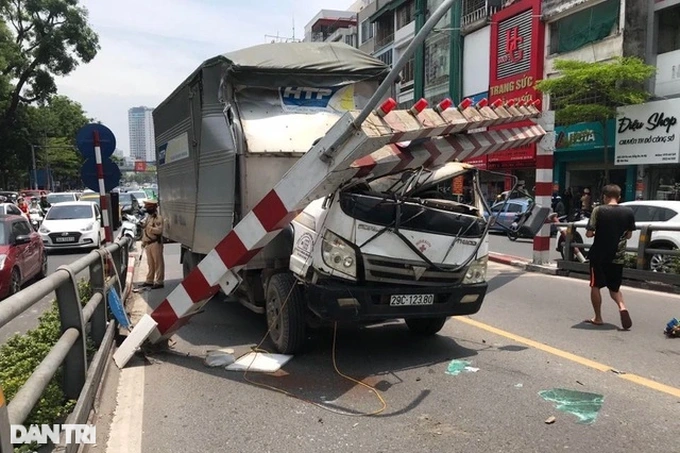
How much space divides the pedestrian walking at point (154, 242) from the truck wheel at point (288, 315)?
484cm

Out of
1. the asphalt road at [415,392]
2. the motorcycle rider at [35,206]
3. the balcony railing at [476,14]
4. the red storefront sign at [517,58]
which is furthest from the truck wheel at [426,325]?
the balcony railing at [476,14]

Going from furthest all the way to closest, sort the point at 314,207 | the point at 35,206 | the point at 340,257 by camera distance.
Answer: the point at 35,206, the point at 314,207, the point at 340,257

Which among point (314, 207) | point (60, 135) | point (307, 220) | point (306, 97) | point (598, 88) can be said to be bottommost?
point (307, 220)

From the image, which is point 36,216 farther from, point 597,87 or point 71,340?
point 71,340

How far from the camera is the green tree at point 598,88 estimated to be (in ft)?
66.2

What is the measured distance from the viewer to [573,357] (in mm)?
5473

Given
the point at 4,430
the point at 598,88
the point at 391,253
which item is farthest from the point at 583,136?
the point at 4,430

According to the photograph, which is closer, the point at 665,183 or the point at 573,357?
the point at 573,357

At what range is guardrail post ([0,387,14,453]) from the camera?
221 cm

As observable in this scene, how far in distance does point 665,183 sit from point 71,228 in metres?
21.2

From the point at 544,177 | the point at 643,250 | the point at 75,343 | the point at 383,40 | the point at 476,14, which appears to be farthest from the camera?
the point at 383,40

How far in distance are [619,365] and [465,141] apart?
2.55 metres

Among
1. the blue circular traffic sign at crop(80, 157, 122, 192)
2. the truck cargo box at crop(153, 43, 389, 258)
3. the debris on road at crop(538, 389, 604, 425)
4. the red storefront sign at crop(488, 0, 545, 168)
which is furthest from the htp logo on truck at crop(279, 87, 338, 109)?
the red storefront sign at crop(488, 0, 545, 168)

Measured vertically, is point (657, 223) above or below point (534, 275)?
above
